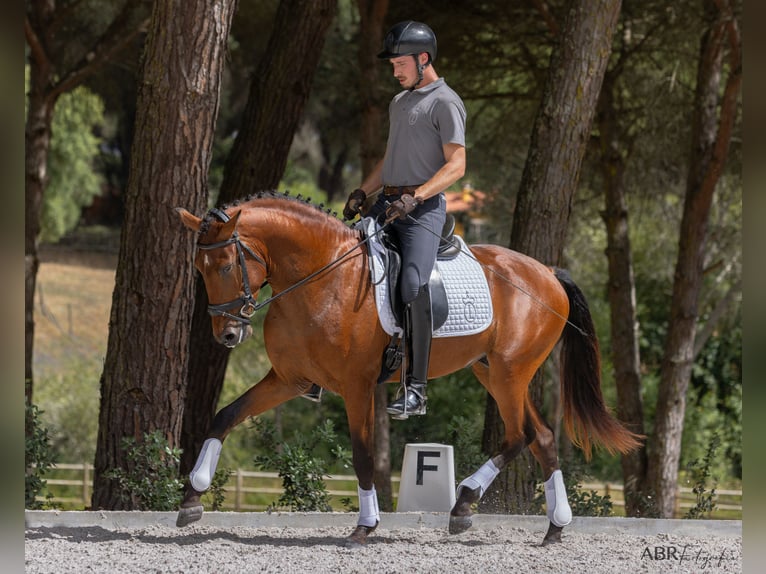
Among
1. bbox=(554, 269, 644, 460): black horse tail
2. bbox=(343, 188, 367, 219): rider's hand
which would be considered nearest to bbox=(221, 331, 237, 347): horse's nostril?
bbox=(343, 188, 367, 219): rider's hand

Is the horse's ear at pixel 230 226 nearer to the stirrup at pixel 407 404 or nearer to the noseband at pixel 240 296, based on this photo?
the noseband at pixel 240 296

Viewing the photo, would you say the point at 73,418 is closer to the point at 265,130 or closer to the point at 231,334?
the point at 265,130

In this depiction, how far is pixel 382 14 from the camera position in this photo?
1089 centimetres

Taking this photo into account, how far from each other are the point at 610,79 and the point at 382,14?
278 centimetres

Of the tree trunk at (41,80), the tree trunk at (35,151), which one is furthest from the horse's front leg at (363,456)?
the tree trunk at (35,151)

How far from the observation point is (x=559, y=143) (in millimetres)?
7809

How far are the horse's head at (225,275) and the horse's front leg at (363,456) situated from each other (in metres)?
0.75

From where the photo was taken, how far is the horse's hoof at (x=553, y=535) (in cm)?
580

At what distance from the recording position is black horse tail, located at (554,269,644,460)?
6098 millimetres

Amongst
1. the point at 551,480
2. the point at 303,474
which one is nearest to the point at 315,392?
the point at 551,480

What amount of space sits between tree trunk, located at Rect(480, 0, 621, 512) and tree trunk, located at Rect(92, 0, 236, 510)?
2520 mm

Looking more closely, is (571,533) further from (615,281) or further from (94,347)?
(94,347)

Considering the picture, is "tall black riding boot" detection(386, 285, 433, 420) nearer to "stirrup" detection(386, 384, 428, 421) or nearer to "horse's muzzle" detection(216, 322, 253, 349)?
"stirrup" detection(386, 384, 428, 421)

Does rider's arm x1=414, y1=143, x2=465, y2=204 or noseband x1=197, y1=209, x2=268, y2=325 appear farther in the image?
rider's arm x1=414, y1=143, x2=465, y2=204
